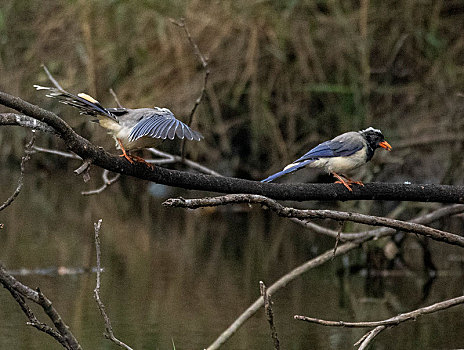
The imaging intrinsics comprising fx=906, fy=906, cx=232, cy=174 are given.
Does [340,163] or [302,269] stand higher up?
[340,163]

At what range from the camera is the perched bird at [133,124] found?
256 cm

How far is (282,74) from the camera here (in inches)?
368

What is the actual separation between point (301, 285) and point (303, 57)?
4.36 m

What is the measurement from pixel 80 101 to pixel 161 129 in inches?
9.6

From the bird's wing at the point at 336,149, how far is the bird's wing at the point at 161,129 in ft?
2.28

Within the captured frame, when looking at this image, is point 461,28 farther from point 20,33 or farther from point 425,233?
point 425,233

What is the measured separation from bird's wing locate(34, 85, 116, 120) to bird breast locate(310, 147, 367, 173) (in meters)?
0.90

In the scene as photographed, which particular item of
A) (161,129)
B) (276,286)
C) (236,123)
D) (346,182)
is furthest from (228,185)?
(236,123)

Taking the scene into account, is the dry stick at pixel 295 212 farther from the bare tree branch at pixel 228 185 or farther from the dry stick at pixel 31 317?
the dry stick at pixel 31 317

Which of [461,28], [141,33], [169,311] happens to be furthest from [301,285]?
[141,33]

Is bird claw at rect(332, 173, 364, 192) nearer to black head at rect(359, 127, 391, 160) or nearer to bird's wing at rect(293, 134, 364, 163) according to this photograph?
bird's wing at rect(293, 134, 364, 163)

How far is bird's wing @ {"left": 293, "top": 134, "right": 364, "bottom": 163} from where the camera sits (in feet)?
10.8

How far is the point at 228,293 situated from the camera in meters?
5.04

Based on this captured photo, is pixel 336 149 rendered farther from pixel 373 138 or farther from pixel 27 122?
pixel 27 122
